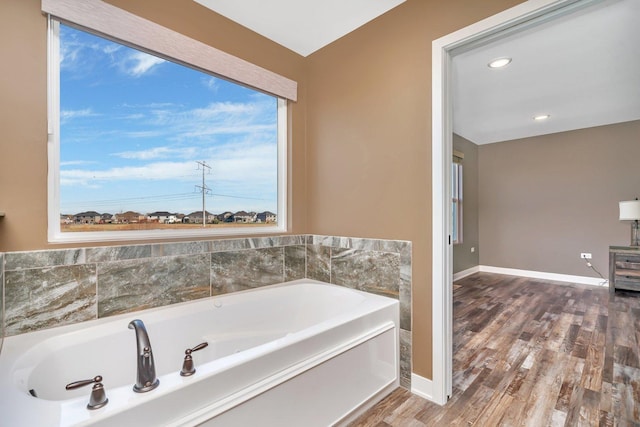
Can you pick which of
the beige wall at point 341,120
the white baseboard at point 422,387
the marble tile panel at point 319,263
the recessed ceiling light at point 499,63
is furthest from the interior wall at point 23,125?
the recessed ceiling light at point 499,63

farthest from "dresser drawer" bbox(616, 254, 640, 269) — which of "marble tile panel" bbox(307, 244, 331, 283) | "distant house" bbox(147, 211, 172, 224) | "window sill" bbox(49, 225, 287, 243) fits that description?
"distant house" bbox(147, 211, 172, 224)

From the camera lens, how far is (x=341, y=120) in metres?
2.47

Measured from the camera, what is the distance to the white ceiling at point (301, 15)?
2.06m

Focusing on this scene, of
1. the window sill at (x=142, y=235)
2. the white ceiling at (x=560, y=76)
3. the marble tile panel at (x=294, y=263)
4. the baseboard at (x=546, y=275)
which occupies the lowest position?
the baseboard at (x=546, y=275)

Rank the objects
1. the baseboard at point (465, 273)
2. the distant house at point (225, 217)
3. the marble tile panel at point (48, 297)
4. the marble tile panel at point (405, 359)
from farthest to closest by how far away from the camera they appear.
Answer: the baseboard at point (465, 273), the distant house at point (225, 217), the marble tile panel at point (405, 359), the marble tile panel at point (48, 297)

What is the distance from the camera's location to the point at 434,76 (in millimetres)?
1844

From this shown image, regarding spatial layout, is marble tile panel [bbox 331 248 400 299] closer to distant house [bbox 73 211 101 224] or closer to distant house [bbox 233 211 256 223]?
distant house [bbox 233 211 256 223]

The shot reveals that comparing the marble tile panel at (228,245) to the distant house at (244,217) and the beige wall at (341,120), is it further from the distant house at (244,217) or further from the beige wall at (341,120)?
the beige wall at (341,120)

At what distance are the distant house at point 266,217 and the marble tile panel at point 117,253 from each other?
0.93m

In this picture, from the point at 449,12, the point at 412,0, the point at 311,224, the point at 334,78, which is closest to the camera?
the point at 449,12

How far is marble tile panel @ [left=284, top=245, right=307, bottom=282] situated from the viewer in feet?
8.51

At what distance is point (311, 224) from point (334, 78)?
4.29ft

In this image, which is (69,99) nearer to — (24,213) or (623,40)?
(24,213)

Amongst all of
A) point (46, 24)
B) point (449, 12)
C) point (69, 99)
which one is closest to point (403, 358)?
point (449, 12)
